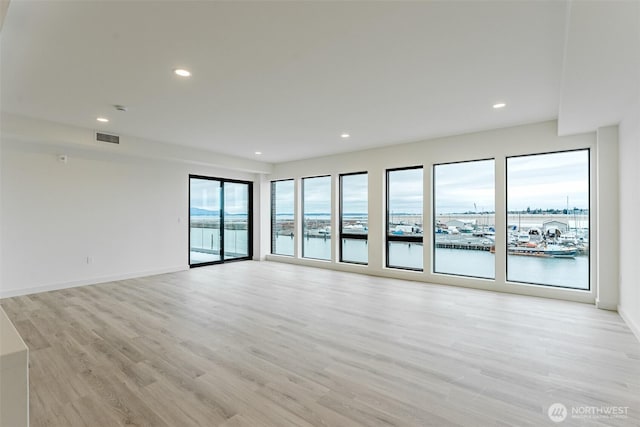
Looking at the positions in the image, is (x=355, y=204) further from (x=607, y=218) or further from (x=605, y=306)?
(x=605, y=306)

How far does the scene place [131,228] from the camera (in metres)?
6.36

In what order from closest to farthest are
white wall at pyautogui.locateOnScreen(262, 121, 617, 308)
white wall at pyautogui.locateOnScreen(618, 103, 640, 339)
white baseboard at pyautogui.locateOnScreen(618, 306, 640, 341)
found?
white baseboard at pyautogui.locateOnScreen(618, 306, 640, 341) → white wall at pyautogui.locateOnScreen(618, 103, 640, 339) → white wall at pyautogui.locateOnScreen(262, 121, 617, 308)

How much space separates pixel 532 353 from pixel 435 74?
2.91m

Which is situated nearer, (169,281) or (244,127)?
(244,127)

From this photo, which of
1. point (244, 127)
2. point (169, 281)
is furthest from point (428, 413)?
point (169, 281)

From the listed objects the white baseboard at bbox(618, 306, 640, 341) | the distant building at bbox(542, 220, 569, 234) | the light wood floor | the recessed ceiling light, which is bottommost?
the light wood floor

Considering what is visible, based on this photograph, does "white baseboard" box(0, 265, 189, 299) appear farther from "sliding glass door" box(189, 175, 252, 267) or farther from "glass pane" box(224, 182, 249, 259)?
"glass pane" box(224, 182, 249, 259)

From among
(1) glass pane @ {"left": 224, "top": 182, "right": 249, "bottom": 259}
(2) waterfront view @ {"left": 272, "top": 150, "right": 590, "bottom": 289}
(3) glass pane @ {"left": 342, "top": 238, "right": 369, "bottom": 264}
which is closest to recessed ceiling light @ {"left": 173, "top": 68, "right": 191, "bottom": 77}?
(2) waterfront view @ {"left": 272, "top": 150, "right": 590, "bottom": 289}

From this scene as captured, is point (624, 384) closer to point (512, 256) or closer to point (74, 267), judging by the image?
point (512, 256)

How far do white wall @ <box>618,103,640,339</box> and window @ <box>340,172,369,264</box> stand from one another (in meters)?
4.16

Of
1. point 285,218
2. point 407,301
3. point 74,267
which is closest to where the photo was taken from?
point 407,301

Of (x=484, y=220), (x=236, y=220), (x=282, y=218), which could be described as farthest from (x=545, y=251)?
(x=236, y=220)

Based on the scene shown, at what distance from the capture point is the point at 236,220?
870 cm

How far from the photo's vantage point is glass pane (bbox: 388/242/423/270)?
638 centimetres
